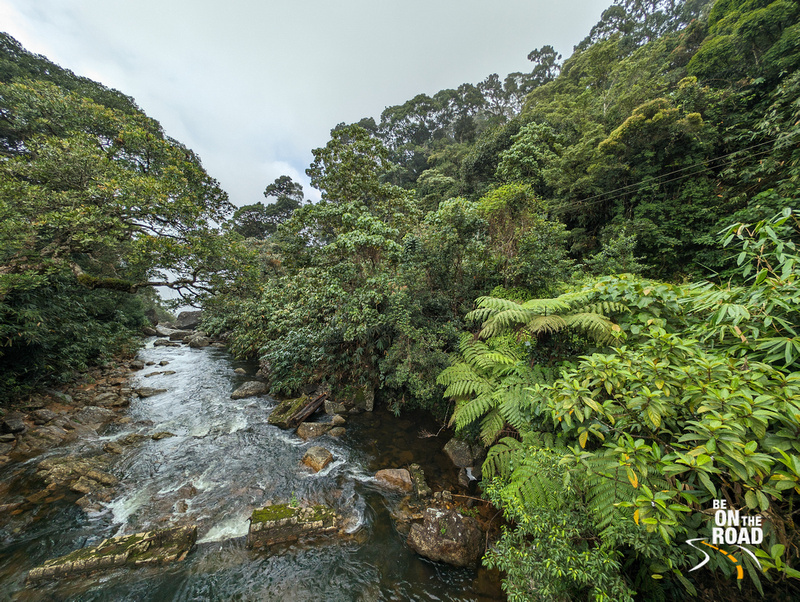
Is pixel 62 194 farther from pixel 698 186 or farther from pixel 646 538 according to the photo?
pixel 698 186

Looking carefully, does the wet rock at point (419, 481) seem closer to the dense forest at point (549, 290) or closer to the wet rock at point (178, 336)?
the dense forest at point (549, 290)

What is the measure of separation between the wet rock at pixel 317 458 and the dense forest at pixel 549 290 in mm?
2096

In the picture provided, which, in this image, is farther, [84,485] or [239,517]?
[84,485]

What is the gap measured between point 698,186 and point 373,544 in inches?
618

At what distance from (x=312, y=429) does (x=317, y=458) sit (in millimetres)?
1158

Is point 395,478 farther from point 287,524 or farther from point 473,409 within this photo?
point 473,409

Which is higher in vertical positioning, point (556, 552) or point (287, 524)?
point (556, 552)

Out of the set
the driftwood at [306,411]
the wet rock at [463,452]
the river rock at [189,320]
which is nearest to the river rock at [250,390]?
the driftwood at [306,411]

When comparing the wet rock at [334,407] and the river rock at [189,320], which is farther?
the river rock at [189,320]

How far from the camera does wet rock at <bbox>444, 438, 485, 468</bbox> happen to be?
508cm

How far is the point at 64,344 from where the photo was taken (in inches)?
292

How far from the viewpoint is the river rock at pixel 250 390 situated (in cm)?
851

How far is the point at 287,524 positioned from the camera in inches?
148

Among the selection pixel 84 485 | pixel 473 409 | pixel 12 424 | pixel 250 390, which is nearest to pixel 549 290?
pixel 473 409
